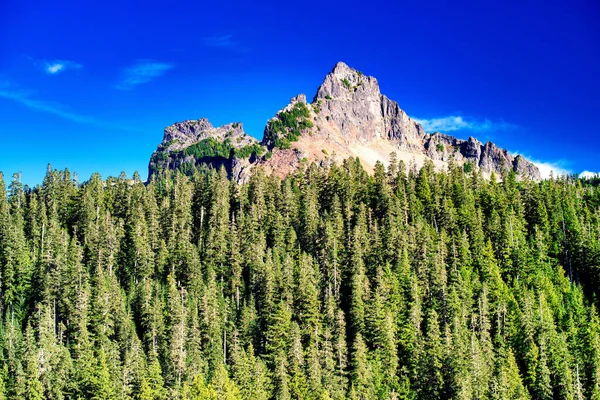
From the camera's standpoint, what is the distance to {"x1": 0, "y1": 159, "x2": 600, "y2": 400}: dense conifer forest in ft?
211

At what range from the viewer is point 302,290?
79.1 m

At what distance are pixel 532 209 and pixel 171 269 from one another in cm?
6941

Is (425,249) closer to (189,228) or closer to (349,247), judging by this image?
(349,247)

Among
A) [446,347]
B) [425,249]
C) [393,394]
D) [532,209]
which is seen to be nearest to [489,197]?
[532,209]

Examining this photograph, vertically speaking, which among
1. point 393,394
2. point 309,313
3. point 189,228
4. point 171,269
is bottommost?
point 393,394

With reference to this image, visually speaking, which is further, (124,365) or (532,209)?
(532,209)

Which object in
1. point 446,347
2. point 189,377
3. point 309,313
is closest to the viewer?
point 189,377

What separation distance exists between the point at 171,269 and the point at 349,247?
29.5 meters

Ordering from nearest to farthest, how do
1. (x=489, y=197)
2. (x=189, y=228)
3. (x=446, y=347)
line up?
(x=446, y=347)
(x=189, y=228)
(x=489, y=197)

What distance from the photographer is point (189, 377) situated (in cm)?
6106

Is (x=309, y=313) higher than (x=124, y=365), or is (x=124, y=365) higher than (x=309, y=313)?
(x=309, y=313)

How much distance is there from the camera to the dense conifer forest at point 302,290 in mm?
64250

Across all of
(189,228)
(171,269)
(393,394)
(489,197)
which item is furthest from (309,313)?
(489,197)

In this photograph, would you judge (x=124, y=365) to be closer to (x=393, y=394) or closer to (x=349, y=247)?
(x=393, y=394)
